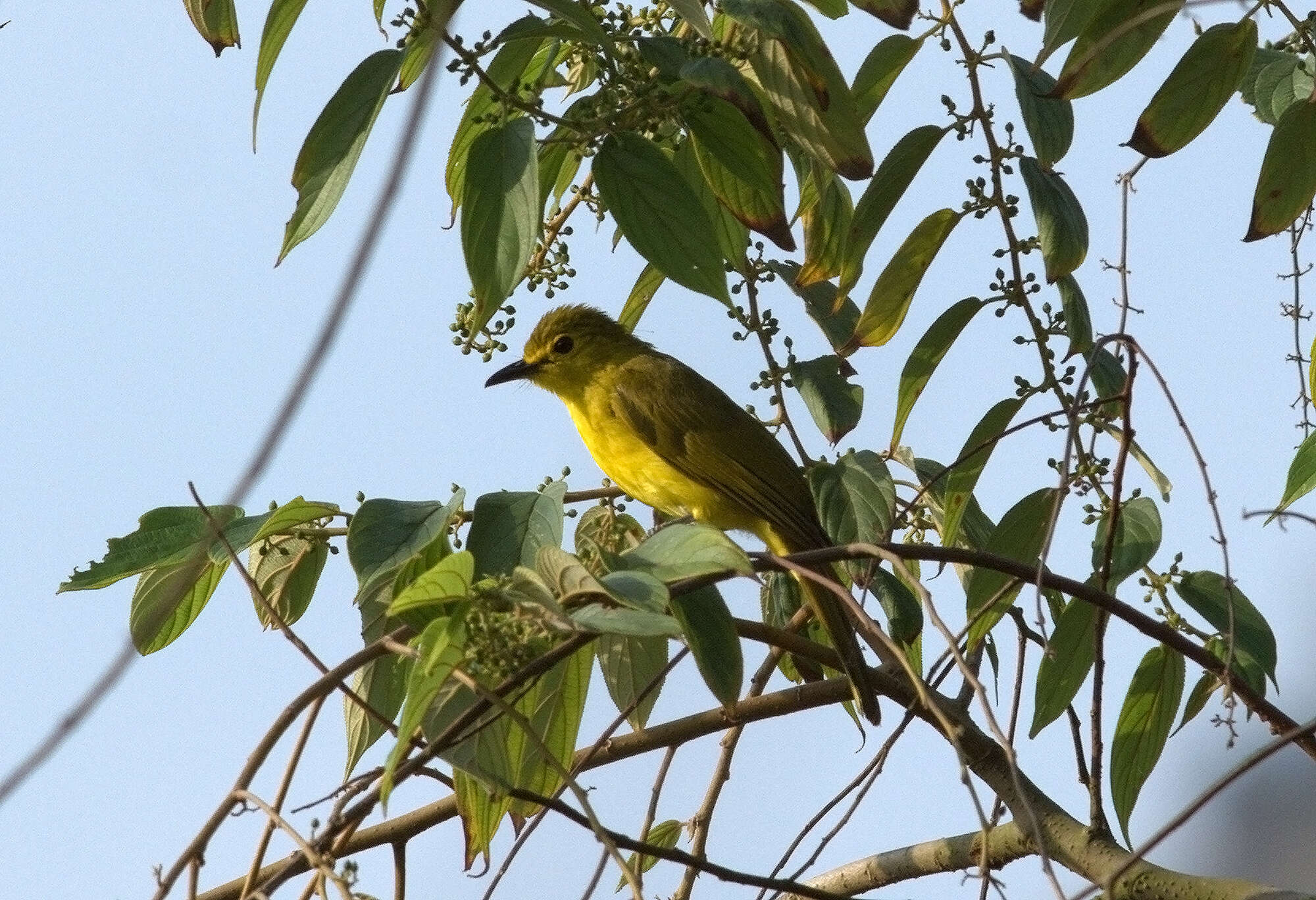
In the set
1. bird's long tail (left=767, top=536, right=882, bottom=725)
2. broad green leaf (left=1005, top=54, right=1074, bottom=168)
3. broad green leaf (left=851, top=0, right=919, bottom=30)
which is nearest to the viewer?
broad green leaf (left=851, top=0, right=919, bottom=30)

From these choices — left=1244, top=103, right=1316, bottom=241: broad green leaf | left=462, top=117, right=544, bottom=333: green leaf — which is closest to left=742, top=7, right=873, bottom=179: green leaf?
left=462, top=117, right=544, bottom=333: green leaf

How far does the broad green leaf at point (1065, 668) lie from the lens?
243 centimetres

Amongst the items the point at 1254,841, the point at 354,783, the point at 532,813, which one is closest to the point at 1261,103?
the point at 532,813

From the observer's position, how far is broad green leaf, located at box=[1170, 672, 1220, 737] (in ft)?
8.08

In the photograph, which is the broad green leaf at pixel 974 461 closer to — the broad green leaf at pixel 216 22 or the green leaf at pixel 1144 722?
the green leaf at pixel 1144 722

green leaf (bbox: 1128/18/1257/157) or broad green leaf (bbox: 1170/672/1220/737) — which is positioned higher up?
green leaf (bbox: 1128/18/1257/157)

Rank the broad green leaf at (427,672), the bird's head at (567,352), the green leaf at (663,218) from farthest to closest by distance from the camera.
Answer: the bird's head at (567,352) → the green leaf at (663,218) → the broad green leaf at (427,672)

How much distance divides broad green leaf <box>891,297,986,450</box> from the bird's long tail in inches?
14.4

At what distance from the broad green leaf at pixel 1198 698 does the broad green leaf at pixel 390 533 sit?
52.8 inches

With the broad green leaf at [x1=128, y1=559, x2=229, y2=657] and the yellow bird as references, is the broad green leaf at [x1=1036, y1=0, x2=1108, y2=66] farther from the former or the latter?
the yellow bird

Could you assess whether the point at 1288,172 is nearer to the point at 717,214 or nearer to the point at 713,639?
the point at 717,214

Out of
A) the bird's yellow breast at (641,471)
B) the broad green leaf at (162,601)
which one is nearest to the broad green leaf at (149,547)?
the broad green leaf at (162,601)

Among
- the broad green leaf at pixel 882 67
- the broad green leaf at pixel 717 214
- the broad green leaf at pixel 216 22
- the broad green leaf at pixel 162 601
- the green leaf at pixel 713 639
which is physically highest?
the broad green leaf at pixel 216 22

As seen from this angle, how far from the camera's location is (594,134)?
85.6 inches
